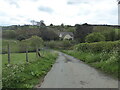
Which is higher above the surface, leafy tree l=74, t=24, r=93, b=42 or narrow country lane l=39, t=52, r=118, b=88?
leafy tree l=74, t=24, r=93, b=42

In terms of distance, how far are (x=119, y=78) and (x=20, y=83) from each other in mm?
4739

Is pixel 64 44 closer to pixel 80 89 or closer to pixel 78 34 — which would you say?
pixel 78 34

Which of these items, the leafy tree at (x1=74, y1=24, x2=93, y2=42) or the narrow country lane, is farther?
the leafy tree at (x1=74, y1=24, x2=93, y2=42)

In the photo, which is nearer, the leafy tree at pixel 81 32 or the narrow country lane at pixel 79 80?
the narrow country lane at pixel 79 80

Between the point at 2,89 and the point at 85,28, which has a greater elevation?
the point at 85,28

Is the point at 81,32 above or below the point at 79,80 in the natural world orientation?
above

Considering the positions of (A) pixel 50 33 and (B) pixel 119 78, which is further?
(A) pixel 50 33

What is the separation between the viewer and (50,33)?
74.8 meters

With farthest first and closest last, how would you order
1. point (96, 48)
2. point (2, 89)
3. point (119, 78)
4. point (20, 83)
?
1. point (96, 48)
2. point (119, 78)
3. point (20, 83)
4. point (2, 89)

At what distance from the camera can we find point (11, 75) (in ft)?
21.9

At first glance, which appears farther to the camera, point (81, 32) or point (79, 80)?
point (81, 32)

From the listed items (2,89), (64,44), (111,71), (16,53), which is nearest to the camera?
(2,89)

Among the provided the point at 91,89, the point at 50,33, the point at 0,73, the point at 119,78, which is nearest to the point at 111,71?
the point at 119,78

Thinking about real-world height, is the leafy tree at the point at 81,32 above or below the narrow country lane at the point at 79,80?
above
